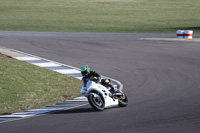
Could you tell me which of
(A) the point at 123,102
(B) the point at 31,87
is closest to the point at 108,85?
(A) the point at 123,102

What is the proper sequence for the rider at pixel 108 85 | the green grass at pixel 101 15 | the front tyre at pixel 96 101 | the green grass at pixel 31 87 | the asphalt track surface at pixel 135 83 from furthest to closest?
the green grass at pixel 101 15, the green grass at pixel 31 87, the rider at pixel 108 85, the front tyre at pixel 96 101, the asphalt track surface at pixel 135 83

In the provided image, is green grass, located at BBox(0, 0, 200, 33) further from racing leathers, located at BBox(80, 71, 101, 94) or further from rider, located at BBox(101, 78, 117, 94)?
racing leathers, located at BBox(80, 71, 101, 94)

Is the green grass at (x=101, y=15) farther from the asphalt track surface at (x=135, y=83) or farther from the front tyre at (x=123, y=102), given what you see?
→ the front tyre at (x=123, y=102)

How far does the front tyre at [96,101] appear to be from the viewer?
11.2m

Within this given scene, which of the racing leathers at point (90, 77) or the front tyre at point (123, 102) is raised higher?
the racing leathers at point (90, 77)

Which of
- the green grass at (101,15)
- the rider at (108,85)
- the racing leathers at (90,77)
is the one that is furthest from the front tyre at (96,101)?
the green grass at (101,15)

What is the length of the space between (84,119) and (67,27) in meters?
37.1

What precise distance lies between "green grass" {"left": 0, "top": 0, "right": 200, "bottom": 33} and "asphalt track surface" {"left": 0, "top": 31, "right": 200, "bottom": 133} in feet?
47.4

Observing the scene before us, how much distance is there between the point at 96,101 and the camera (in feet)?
37.9

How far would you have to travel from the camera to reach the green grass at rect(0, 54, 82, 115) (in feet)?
43.3

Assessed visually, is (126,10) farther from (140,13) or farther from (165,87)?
(165,87)

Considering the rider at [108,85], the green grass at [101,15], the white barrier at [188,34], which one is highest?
the green grass at [101,15]

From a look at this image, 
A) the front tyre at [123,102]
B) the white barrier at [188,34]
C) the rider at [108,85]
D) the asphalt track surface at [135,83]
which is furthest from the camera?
the white barrier at [188,34]

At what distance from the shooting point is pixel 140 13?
63188 mm
